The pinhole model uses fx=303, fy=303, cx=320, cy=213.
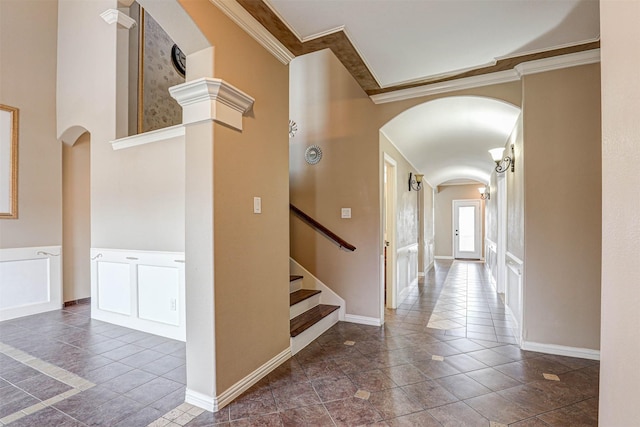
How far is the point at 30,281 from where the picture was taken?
3830mm

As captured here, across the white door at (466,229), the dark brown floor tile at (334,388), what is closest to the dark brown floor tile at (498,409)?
the dark brown floor tile at (334,388)

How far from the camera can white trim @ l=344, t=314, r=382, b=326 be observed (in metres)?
3.45

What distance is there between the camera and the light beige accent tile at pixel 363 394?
2.03 meters

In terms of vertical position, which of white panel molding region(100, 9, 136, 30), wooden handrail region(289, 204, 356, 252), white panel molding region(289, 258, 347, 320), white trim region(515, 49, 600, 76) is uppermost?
white panel molding region(100, 9, 136, 30)

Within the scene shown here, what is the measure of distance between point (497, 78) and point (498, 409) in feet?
9.36

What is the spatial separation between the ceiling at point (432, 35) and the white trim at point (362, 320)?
2390 mm

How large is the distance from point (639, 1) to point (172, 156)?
3.25 meters

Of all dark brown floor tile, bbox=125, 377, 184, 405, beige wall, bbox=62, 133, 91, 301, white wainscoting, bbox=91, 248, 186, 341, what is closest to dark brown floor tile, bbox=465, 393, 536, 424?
dark brown floor tile, bbox=125, 377, 184, 405

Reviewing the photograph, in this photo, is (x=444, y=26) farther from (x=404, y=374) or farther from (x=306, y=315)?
(x=306, y=315)

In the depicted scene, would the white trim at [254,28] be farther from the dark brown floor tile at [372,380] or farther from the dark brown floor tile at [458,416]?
the dark brown floor tile at [458,416]

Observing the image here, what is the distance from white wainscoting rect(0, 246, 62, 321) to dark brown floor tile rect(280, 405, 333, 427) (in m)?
3.92

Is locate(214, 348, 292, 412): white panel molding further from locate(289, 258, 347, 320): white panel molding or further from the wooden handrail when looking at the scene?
the wooden handrail

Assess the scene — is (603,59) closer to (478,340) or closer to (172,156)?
(478,340)

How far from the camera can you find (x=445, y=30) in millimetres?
2309
